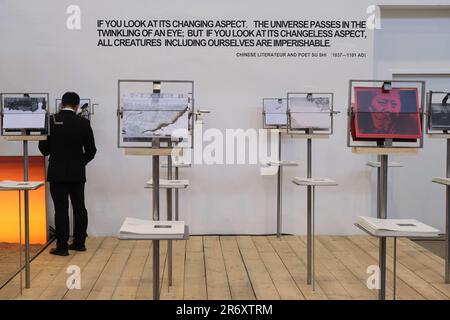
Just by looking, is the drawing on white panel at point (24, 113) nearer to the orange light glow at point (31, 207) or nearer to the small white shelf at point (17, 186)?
the small white shelf at point (17, 186)

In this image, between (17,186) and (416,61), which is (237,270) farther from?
(416,61)

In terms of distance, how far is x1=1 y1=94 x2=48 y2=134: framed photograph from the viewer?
4.23 meters

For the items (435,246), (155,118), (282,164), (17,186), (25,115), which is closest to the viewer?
(155,118)

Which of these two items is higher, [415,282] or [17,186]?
[17,186]

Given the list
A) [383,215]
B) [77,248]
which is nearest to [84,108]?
[77,248]

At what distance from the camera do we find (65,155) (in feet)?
16.1

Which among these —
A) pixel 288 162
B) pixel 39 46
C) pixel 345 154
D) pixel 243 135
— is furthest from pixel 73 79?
pixel 345 154

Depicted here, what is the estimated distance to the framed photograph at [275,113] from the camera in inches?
228

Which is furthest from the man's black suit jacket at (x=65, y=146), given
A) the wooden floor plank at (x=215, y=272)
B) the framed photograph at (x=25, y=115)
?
the wooden floor plank at (x=215, y=272)

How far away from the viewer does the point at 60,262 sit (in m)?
4.88

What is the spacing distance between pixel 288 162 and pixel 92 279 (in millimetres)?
2358

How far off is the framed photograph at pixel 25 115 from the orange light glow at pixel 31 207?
1.48 meters

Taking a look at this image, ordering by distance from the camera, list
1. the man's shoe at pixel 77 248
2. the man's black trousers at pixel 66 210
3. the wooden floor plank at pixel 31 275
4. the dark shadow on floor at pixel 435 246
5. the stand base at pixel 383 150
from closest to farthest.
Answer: the stand base at pixel 383 150
the wooden floor plank at pixel 31 275
the man's black trousers at pixel 66 210
the man's shoe at pixel 77 248
the dark shadow on floor at pixel 435 246

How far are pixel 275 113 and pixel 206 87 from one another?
0.82 metres
